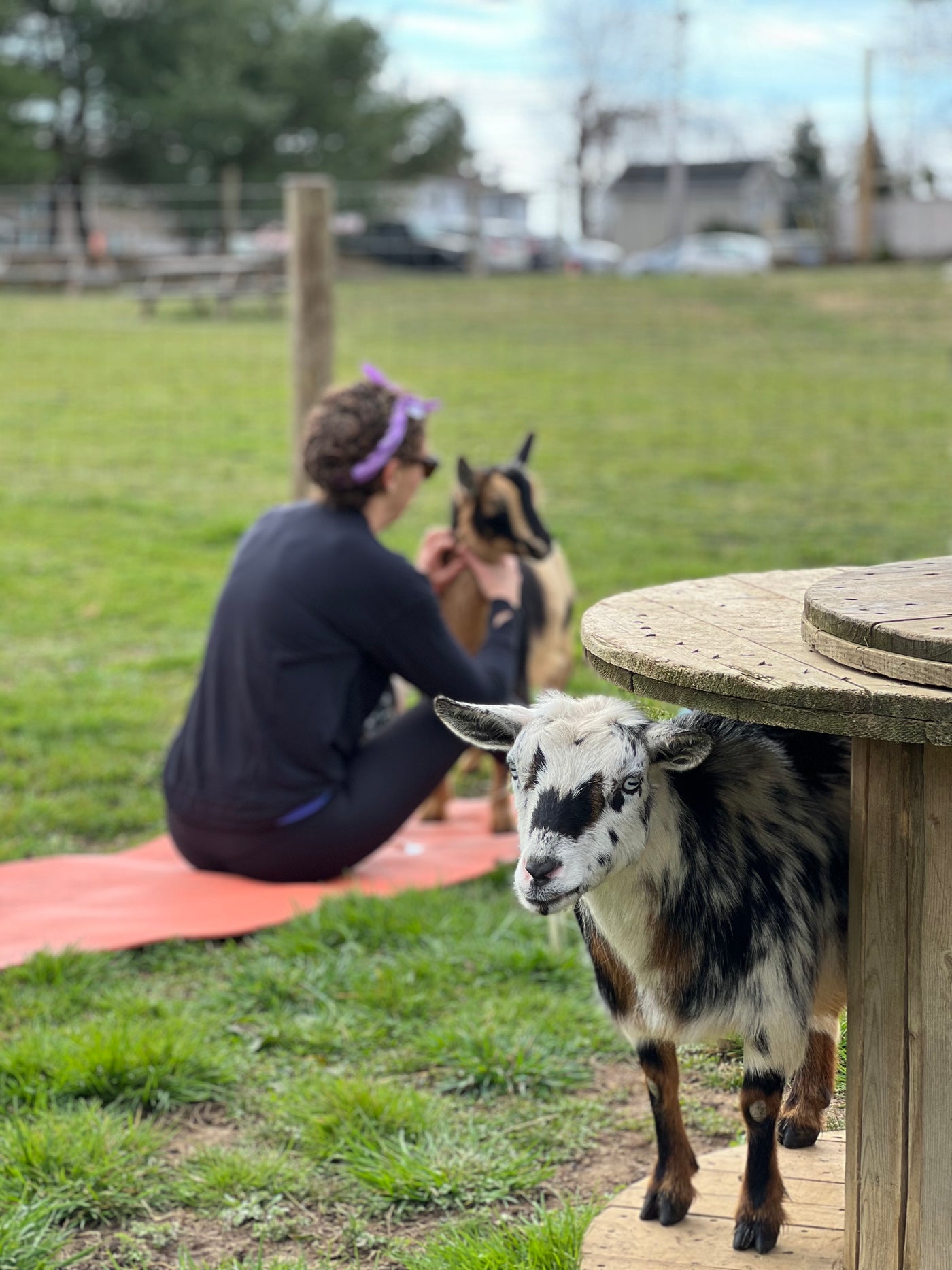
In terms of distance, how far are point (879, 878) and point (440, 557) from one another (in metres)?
2.71

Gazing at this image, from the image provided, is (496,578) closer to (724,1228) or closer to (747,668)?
(724,1228)

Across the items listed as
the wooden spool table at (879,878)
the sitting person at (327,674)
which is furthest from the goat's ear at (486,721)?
the sitting person at (327,674)

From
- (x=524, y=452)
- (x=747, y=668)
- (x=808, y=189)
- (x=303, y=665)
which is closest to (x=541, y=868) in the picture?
(x=747, y=668)

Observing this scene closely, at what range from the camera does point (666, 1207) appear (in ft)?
7.91

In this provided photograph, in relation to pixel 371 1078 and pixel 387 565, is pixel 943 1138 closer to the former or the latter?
pixel 371 1078

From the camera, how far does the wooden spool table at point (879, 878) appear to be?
1868mm

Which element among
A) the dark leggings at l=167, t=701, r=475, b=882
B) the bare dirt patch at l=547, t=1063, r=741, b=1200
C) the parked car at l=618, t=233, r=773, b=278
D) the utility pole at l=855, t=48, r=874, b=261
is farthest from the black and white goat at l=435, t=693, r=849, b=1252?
the parked car at l=618, t=233, r=773, b=278

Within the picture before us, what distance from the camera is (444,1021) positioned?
3.47 metres

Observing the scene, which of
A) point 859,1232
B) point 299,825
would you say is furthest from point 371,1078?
point 859,1232

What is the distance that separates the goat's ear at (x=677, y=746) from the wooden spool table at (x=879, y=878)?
0.23 feet

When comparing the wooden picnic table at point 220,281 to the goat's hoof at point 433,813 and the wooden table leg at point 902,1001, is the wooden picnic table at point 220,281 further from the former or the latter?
the wooden table leg at point 902,1001

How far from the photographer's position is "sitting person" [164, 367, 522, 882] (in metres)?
4.02

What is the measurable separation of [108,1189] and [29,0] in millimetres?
38252

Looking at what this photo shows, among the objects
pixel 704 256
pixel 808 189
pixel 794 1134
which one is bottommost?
pixel 794 1134
